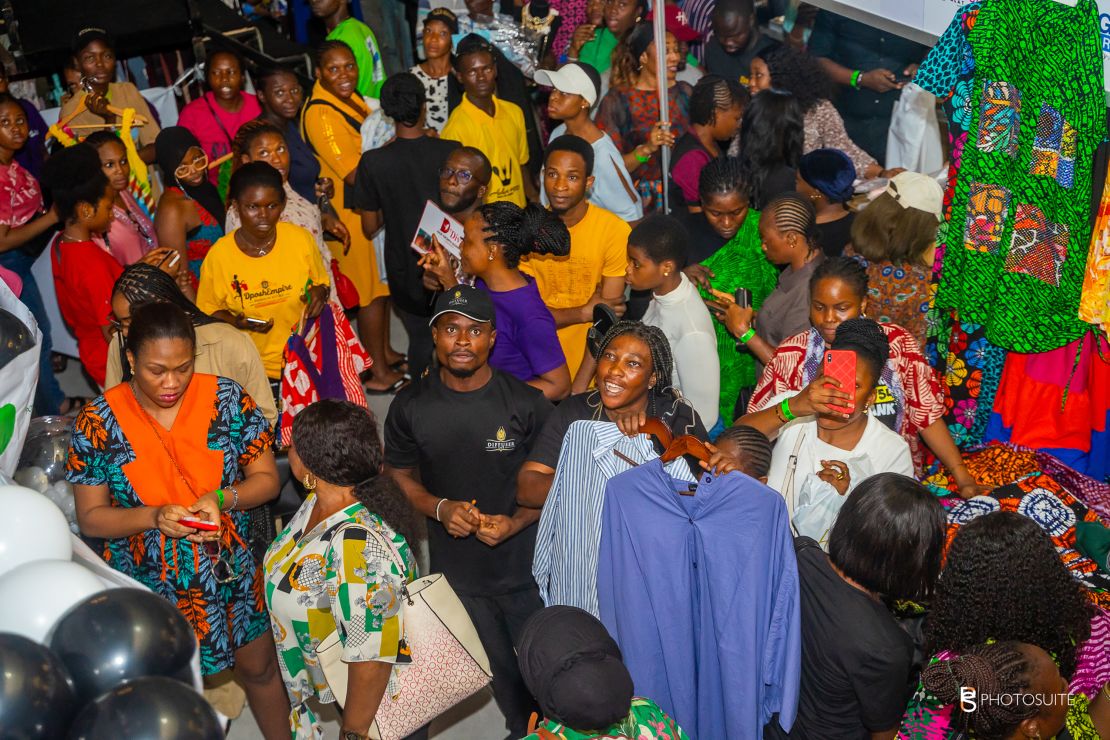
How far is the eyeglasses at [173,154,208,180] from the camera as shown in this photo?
5676mm

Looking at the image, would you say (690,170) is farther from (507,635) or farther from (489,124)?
(507,635)

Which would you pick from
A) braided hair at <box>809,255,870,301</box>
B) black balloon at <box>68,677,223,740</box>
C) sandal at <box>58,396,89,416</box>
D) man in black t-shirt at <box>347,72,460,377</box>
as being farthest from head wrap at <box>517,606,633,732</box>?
sandal at <box>58,396,89,416</box>

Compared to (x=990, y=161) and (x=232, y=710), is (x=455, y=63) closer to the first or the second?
(x=990, y=161)

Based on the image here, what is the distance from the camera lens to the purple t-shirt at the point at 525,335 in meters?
4.14

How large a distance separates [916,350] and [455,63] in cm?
364

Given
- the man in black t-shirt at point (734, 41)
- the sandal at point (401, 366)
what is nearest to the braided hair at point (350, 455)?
the sandal at point (401, 366)

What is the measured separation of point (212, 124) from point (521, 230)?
3108 millimetres

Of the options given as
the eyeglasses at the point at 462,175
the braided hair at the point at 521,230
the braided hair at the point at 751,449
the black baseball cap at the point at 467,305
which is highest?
the eyeglasses at the point at 462,175

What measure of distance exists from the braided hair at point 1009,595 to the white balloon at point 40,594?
2180 millimetres

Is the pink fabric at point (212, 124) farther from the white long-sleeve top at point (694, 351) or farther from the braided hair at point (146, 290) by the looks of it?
the white long-sleeve top at point (694, 351)

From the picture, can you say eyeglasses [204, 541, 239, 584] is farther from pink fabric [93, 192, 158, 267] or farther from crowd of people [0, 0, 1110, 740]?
pink fabric [93, 192, 158, 267]

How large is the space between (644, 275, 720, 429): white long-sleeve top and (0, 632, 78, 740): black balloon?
99.9 inches

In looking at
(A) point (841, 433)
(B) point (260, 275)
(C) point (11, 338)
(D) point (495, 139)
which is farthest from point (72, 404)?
(A) point (841, 433)

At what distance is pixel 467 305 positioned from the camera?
3.62 metres
